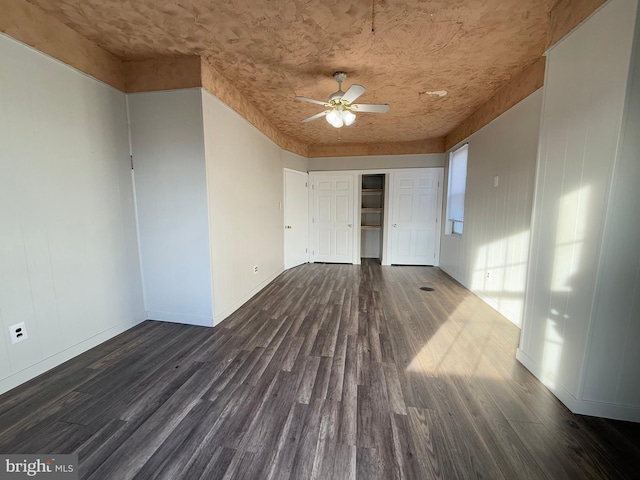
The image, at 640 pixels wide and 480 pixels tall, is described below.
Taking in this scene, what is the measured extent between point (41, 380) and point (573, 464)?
343 centimetres

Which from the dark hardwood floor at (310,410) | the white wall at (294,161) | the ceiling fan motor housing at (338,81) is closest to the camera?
the dark hardwood floor at (310,410)

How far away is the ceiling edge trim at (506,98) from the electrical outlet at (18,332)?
4.87 metres

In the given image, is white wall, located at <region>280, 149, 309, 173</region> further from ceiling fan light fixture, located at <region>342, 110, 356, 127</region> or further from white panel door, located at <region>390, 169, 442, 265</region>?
ceiling fan light fixture, located at <region>342, 110, 356, 127</region>

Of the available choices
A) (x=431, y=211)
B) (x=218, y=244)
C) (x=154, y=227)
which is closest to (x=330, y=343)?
(x=218, y=244)

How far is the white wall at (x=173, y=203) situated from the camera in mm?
2547

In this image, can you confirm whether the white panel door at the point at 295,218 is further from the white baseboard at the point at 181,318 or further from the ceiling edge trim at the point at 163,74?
the ceiling edge trim at the point at 163,74

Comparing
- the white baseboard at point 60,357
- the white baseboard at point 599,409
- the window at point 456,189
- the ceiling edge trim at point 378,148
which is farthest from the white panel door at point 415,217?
the white baseboard at point 60,357

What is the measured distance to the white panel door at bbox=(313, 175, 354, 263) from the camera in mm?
5660

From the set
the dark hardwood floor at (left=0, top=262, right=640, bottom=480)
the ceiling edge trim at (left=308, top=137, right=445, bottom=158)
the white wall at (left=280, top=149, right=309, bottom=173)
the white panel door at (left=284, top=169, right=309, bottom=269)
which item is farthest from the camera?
the ceiling edge trim at (left=308, top=137, right=445, bottom=158)

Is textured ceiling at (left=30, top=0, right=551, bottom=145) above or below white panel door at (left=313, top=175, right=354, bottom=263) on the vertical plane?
above

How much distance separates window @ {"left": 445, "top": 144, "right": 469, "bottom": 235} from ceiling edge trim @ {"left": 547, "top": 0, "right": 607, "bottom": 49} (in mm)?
2504

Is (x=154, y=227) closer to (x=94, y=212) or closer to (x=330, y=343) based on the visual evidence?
(x=94, y=212)

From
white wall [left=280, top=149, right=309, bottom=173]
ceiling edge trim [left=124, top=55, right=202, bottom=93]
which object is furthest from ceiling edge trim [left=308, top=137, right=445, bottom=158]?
ceiling edge trim [left=124, top=55, right=202, bottom=93]

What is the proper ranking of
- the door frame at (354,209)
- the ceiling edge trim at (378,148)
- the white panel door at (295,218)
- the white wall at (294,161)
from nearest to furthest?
the white wall at (294,161) < the white panel door at (295,218) < the ceiling edge trim at (378,148) < the door frame at (354,209)
